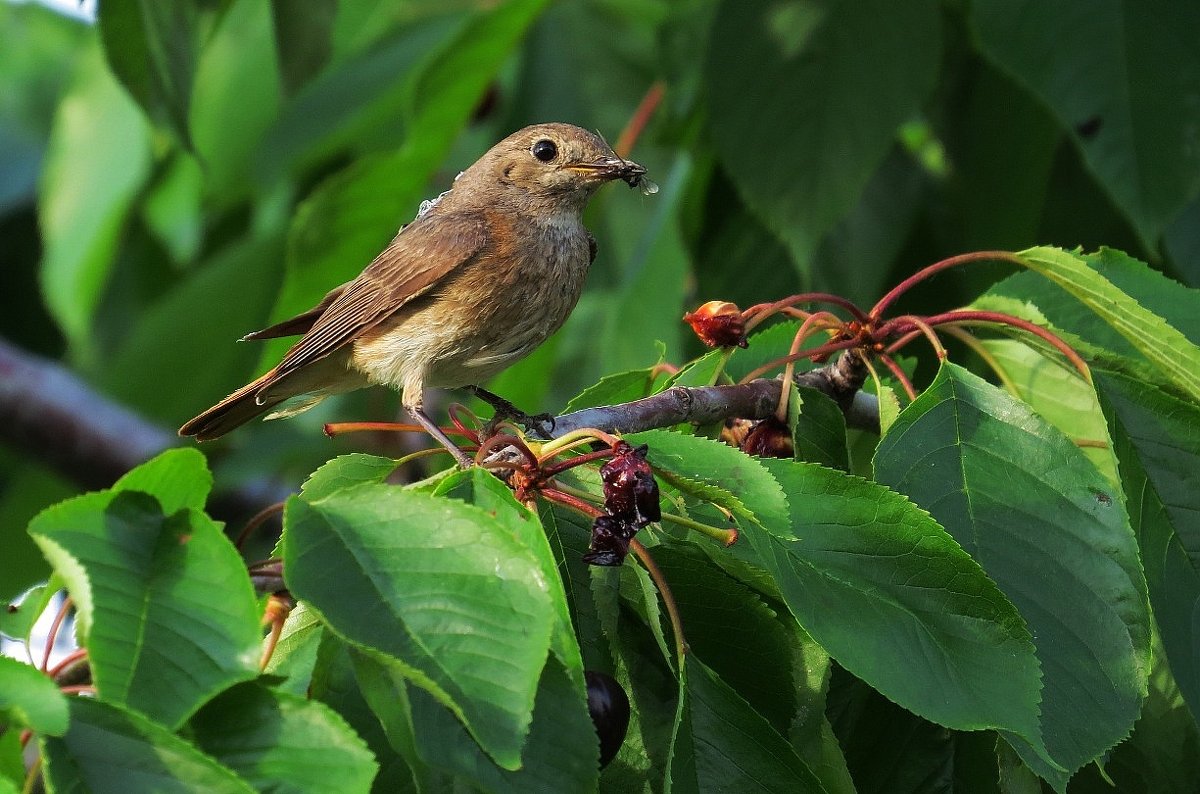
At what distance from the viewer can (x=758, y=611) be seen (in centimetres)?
226

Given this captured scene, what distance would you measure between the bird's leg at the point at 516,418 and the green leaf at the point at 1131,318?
100cm

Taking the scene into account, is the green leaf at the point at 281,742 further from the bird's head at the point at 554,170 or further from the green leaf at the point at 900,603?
the bird's head at the point at 554,170

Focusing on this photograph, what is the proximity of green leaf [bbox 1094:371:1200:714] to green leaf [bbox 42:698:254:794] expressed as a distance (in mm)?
1627

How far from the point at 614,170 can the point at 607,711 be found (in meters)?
2.16

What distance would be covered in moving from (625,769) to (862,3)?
285 cm

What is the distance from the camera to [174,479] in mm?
2184

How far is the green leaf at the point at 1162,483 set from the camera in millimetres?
2449

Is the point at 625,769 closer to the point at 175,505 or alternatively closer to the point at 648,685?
the point at 648,685

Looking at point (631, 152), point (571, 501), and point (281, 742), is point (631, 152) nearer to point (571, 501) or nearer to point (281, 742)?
point (571, 501)

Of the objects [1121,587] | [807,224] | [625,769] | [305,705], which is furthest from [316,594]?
[807,224]

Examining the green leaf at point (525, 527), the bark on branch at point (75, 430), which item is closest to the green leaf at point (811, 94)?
the green leaf at point (525, 527)

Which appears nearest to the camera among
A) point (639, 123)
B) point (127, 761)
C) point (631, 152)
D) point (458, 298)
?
point (127, 761)

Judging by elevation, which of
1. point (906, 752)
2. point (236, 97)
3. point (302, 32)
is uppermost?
point (236, 97)

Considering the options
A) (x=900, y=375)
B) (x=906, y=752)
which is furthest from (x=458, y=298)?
(x=906, y=752)
